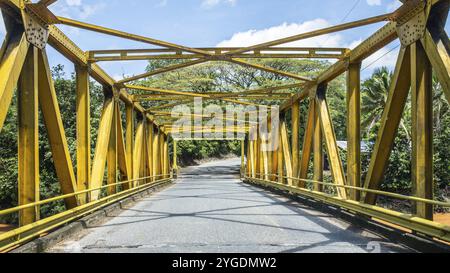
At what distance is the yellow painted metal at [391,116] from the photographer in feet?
22.9

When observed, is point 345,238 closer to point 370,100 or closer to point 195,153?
point 370,100

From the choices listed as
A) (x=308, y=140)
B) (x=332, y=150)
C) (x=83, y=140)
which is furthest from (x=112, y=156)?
(x=332, y=150)

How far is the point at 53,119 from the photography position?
24.4ft

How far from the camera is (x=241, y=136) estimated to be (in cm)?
4047

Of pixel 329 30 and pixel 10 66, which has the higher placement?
pixel 329 30

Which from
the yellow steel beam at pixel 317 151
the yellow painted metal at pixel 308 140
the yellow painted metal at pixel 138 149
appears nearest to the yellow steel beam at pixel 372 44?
the yellow painted metal at pixel 308 140

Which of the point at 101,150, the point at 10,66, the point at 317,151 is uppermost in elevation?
the point at 10,66

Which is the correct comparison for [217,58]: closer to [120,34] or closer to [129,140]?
[120,34]

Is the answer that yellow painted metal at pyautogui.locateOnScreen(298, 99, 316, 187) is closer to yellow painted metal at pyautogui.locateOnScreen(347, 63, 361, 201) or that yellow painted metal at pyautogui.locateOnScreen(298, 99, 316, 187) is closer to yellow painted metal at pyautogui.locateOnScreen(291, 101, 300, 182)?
yellow painted metal at pyautogui.locateOnScreen(291, 101, 300, 182)

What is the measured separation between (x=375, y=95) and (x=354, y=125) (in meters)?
22.4

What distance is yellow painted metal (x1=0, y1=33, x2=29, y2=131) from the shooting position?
549cm

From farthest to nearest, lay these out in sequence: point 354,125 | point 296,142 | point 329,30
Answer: point 296,142, point 329,30, point 354,125

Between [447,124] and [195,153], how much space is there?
43.0m

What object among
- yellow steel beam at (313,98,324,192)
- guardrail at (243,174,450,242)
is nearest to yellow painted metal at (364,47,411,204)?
guardrail at (243,174,450,242)
